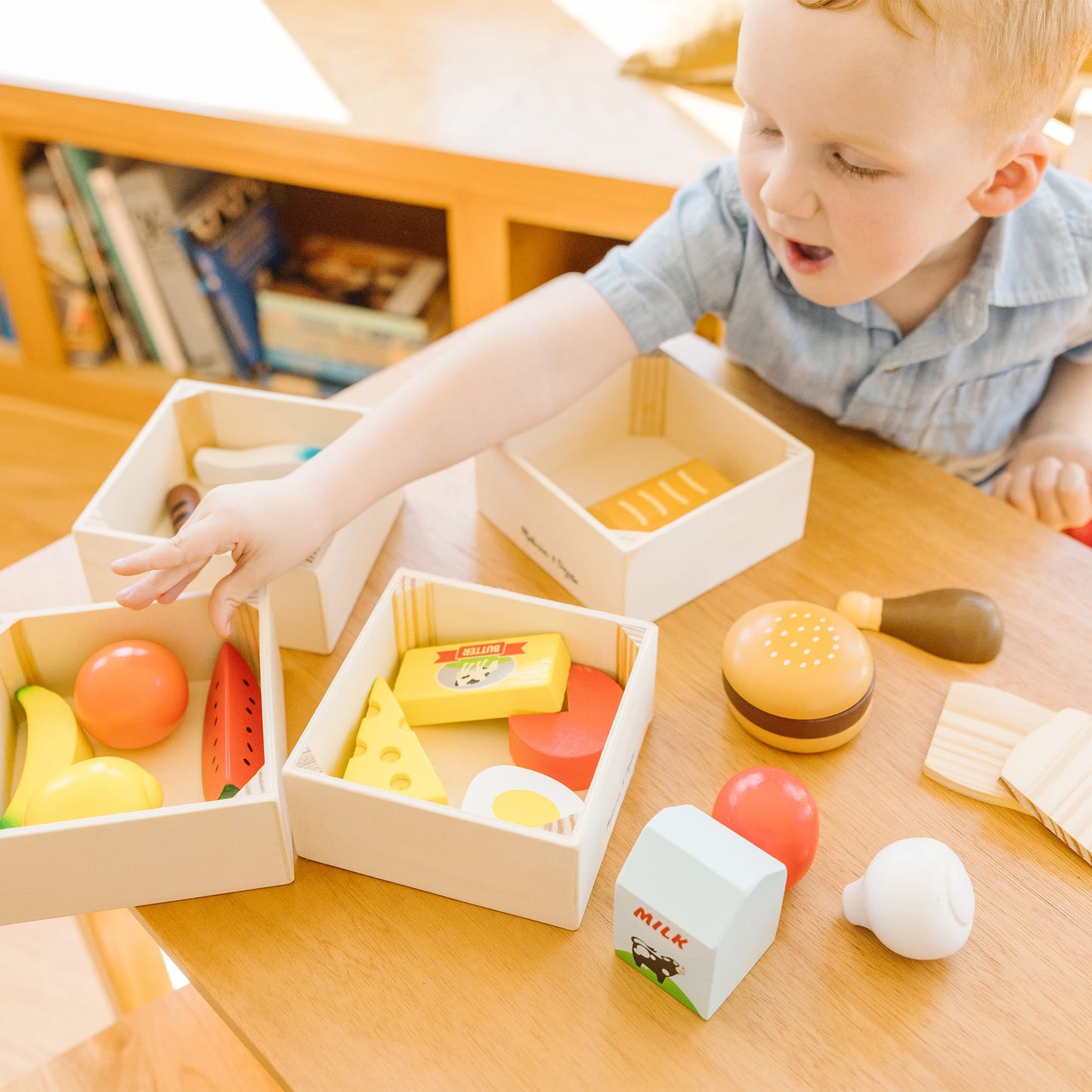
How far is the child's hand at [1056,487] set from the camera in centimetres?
88

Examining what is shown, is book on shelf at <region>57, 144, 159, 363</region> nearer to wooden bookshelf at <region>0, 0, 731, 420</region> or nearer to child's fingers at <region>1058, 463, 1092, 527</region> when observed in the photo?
wooden bookshelf at <region>0, 0, 731, 420</region>

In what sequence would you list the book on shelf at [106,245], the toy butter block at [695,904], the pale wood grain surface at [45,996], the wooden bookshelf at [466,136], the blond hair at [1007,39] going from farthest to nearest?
the book on shelf at [106,245], the wooden bookshelf at [466,136], the pale wood grain surface at [45,996], the blond hair at [1007,39], the toy butter block at [695,904]

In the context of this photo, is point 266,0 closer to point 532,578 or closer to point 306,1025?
point 532,578

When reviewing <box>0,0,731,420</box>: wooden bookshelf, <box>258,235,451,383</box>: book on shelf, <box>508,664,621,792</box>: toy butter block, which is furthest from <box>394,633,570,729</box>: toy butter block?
<box>258,235,451,383</box>: book on shelf

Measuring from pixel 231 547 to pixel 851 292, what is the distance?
0.45m

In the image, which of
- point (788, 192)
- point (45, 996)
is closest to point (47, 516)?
point (45, 996)

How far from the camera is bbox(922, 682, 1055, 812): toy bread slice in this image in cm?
62

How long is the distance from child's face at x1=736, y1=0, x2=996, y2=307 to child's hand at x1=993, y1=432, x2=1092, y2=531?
23cm

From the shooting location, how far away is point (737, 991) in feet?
1.76

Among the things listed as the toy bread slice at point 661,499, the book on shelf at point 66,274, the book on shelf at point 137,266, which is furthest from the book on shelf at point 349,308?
the toy bread slice at point 661,499

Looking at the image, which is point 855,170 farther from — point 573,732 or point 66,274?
point 66,274

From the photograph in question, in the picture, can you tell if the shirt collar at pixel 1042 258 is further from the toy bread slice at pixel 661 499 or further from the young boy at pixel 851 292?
the toy bread slice at pixel 661 499

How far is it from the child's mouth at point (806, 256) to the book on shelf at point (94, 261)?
1.20 metres

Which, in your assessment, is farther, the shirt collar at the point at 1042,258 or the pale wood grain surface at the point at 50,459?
the pale wood grain surface at the point at 50,459
